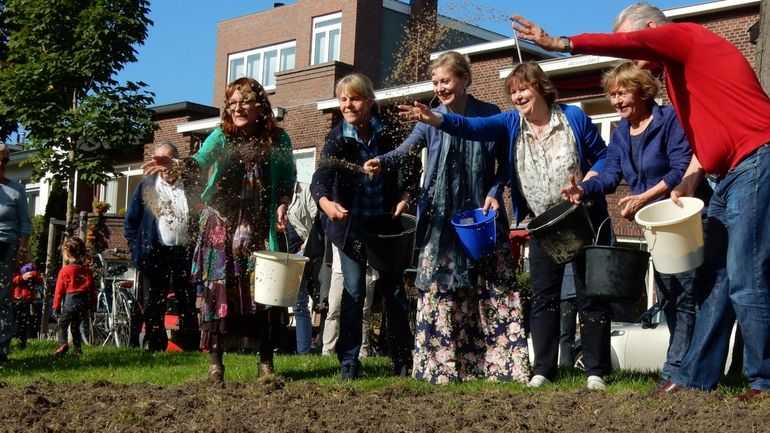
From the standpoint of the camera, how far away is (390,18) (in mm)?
43406

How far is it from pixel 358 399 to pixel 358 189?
83.2 inches

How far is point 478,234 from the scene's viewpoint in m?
7.27

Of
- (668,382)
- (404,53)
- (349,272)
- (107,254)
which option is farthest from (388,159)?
(404,53)

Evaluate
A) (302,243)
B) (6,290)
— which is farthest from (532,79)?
(302,243)

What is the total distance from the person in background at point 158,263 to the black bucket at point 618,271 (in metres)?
5.97

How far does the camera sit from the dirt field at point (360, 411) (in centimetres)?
504

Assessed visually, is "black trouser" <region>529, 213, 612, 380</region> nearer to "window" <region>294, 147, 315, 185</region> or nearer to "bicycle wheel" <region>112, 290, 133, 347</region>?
"bicycle wheel" <region>112, 290, 133, 347</region>

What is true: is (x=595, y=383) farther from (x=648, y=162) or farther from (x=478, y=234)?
(x=648, y=162)

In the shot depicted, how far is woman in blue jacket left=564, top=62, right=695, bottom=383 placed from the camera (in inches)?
260

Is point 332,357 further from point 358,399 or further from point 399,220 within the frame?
point 358,399

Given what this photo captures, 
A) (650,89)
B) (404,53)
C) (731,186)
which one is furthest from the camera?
(404,53)

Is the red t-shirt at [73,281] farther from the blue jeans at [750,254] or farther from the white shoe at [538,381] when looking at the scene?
the blue jeans at [750,254]

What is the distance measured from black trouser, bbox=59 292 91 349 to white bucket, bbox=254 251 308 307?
5.46 m

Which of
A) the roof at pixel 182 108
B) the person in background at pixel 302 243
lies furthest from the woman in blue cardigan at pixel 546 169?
the roof at pixel 182 108
